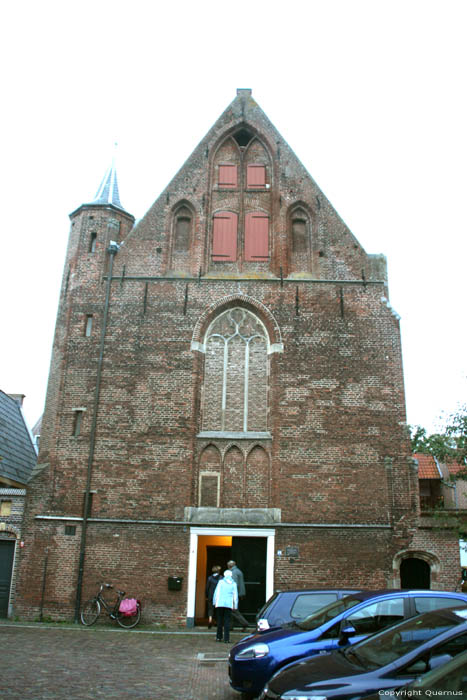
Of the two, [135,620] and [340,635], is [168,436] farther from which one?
[340,635]

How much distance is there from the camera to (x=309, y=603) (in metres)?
9.63

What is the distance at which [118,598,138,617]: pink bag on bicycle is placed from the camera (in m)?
15.6

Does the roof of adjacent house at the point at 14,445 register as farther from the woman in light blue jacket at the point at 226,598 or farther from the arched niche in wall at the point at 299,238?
the arched niche in wall at the point at 299,238

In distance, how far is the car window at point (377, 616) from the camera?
7.93 meters

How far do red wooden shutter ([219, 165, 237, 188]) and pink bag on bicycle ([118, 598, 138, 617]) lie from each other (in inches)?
522

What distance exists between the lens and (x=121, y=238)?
20.3m

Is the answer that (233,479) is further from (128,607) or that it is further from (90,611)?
(90,611)

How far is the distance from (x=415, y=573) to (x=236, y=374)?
24.7 feet

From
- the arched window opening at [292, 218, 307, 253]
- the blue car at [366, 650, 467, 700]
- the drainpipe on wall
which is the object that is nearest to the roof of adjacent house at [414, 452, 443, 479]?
the arched window opening at [292, 218, 307, 253]

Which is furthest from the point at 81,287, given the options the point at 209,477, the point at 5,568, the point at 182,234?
the point at 5,568

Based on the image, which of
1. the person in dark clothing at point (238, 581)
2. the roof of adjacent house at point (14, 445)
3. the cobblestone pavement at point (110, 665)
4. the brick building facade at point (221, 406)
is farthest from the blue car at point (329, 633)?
the roof of adjacent house at point (14, 445)

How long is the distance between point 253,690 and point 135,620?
8.55 m

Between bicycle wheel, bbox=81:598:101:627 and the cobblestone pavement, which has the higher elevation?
bicycle wheel, bbox=81:598:101:627

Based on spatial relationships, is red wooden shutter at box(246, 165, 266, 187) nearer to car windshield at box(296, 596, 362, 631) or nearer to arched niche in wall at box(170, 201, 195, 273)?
arched niche in wall at box(170, 201, 195, 273)
